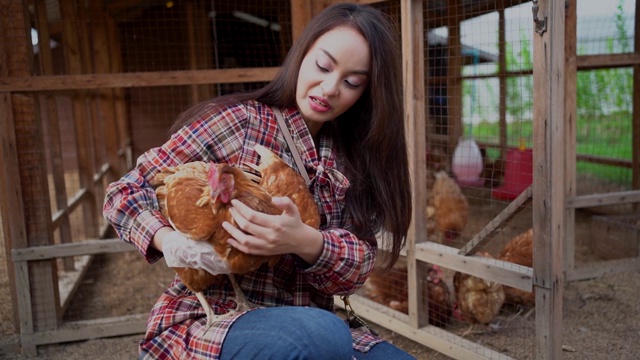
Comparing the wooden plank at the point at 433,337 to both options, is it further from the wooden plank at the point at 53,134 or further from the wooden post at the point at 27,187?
the wooden plank at the point at 53,134

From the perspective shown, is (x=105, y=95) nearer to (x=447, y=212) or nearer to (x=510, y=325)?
(x=447, y=212)

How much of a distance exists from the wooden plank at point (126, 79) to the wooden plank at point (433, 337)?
1.40 meters

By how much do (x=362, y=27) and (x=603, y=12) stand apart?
4158mm

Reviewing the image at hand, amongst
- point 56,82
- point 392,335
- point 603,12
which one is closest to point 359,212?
point 392,335

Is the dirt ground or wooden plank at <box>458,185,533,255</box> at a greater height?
wooden plank at <box>458,185,533,255</box>

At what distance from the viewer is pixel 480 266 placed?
8.27 ft

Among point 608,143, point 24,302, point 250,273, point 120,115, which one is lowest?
point 24,302

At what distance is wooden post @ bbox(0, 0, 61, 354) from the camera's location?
9.57 ft

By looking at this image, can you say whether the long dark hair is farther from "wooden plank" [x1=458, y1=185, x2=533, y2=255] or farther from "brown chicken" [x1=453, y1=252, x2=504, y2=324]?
"brown chicken" [x1=453, y1=252, x2=504, y2=324]

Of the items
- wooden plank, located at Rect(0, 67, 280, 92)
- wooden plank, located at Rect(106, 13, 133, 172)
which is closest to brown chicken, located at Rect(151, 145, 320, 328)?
wooden plank, located at Rect(0, 67, 280, 92)

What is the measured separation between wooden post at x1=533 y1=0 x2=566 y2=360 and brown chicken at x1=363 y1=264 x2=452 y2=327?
0.93m

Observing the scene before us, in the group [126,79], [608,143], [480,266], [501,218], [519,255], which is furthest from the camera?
[608,143]

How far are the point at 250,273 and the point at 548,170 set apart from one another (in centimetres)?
121

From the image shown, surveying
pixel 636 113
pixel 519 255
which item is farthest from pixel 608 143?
pixel 519 255
